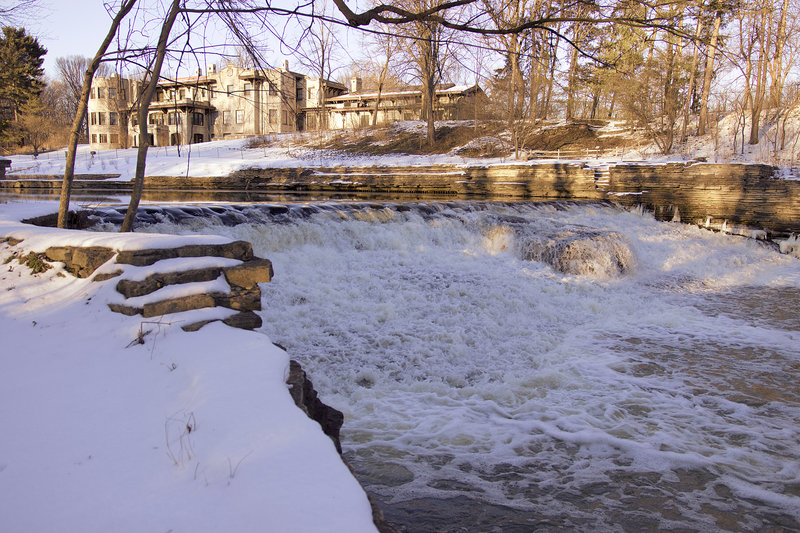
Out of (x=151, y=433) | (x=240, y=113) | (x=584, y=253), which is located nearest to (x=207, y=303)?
(x=151, y=433)

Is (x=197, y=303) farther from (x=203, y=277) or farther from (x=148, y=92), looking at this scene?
(x=148, y=92)

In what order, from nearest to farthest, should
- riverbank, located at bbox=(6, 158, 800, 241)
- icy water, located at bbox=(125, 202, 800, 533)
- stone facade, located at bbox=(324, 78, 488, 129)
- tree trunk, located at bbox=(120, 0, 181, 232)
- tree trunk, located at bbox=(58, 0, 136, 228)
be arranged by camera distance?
icy water, located at bbox=(125, 202, 800, 533) → tree trunk, located at bbox=(120, 0, 181, 232) → tree trunk, located at bbox=(58, 0, 136, 228) → riverbank, located at bbox=(6, 158, 800, 241) → stone facade, located at bbox=(324, 78, 488, 129)

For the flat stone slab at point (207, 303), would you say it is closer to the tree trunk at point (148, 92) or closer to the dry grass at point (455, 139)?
the tree trunk at point (148, 92)

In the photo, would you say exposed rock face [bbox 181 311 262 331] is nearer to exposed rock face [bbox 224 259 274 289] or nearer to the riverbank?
exposed rock face [bbox 224 259 274 289]

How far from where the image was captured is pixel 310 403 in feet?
10.5

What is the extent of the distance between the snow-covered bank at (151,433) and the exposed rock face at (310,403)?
0.31ft

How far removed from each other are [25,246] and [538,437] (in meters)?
4.79

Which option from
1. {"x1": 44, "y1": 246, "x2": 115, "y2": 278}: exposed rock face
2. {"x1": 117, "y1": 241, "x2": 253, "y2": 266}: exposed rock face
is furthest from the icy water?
{"x1": 44, "y1": 246, "x2": 115, "y2": 278}: exposed rock face

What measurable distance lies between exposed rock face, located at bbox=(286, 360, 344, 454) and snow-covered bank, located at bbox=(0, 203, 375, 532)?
10 cm

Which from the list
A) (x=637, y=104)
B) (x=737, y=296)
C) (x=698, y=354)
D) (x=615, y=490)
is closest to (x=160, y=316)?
(x=615, y=490)

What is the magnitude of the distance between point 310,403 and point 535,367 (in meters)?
3.05

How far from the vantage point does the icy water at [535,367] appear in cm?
327

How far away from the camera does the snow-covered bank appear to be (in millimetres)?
1910

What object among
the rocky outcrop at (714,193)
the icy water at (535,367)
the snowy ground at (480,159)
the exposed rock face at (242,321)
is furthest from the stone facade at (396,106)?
the exposed rock face at (242,321)
